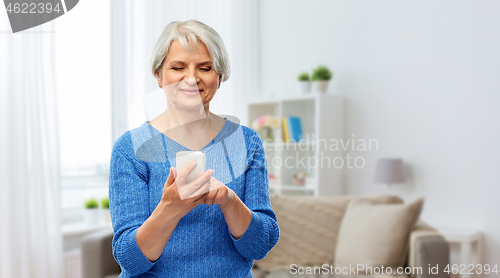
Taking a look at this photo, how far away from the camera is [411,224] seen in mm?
2131

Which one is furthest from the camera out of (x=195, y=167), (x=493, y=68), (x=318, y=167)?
(x=318, y=167)

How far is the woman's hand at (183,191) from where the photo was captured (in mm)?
512

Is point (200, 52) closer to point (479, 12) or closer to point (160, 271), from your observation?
point (160, 271)

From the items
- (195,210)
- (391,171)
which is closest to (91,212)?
(391,171)

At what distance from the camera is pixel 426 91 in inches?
115

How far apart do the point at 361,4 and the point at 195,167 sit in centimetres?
321

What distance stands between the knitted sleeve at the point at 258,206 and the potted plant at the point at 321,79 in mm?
2673

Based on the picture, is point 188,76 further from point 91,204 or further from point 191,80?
point 91,204

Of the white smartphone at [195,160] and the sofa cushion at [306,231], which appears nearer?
the white smartphone at [195,160]

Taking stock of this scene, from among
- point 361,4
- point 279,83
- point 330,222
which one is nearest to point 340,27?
point 361,4
